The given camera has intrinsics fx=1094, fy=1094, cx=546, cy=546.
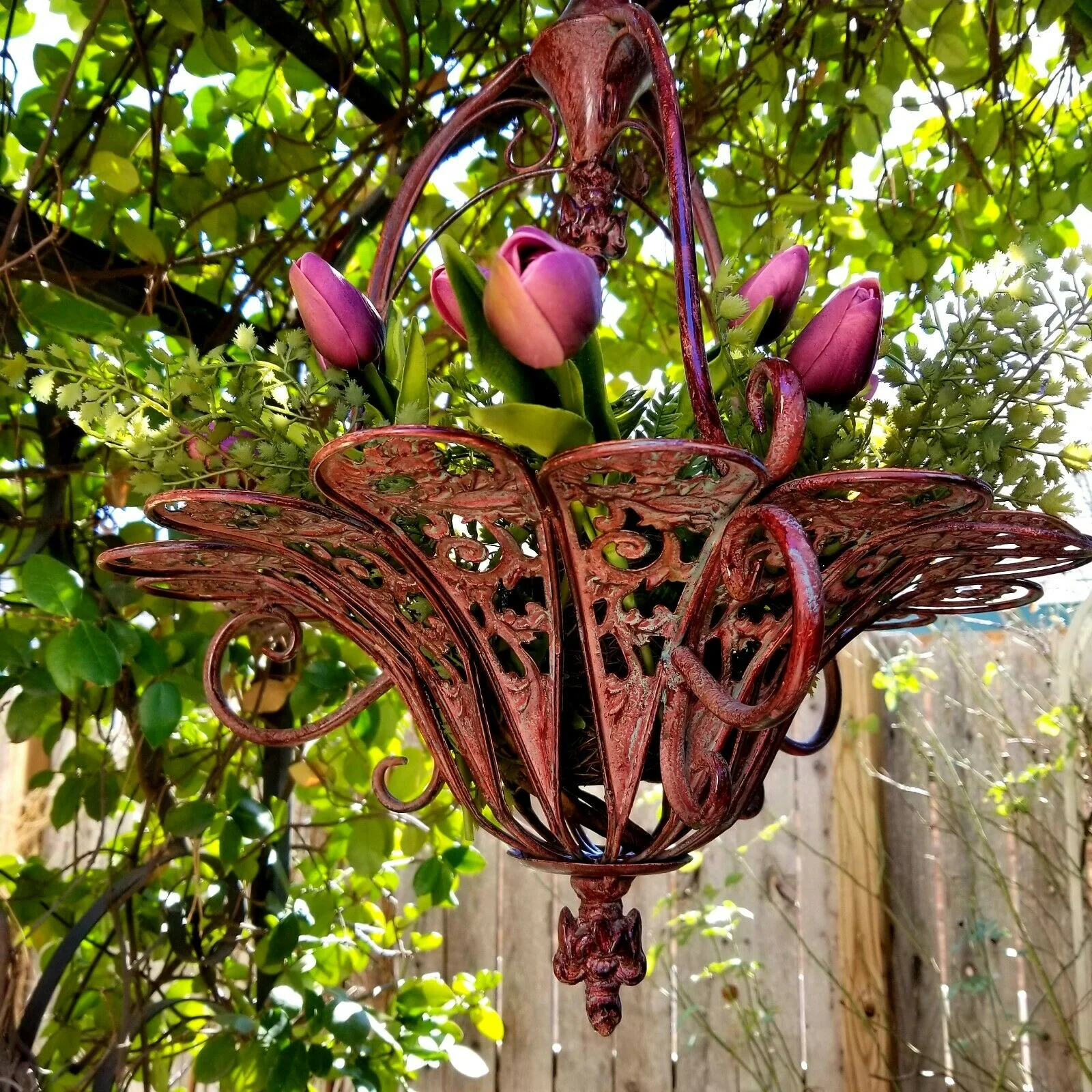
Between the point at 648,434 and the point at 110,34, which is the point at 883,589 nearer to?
the point at 648,434

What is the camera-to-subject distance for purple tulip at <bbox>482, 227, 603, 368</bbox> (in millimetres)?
351

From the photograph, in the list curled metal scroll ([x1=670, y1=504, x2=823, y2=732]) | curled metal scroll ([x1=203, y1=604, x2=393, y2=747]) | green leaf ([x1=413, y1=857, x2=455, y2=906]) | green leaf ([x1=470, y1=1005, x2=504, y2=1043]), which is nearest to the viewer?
curled metal scroll ([x1=670, y1=504, x2=823, y2=732])

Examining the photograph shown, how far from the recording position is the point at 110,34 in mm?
1056

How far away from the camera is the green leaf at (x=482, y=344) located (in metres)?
0.39

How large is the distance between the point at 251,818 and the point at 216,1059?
22 cm

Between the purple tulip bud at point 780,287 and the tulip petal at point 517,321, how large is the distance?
13cm

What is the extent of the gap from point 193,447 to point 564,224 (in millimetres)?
230

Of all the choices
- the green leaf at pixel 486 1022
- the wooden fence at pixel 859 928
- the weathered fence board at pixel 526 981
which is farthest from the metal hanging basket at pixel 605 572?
Result: the weathered fence board at pixel 526 981

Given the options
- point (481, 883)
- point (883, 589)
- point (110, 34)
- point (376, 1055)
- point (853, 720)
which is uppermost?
point (110, 34)

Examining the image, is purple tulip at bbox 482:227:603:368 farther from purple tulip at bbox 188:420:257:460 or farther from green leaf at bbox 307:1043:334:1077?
green leaf at bbox 307:1043:334:1077

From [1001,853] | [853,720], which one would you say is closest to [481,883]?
[853,720]

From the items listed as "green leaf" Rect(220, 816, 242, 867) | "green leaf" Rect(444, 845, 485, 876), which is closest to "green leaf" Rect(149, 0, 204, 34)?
"green leaf" Rect(220, 816, 242, 867)

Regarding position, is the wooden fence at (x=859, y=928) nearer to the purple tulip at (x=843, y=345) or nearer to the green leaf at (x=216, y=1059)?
the green leaf at (x=216, y=1059)

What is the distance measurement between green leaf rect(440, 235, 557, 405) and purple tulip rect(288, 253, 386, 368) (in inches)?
2.3
